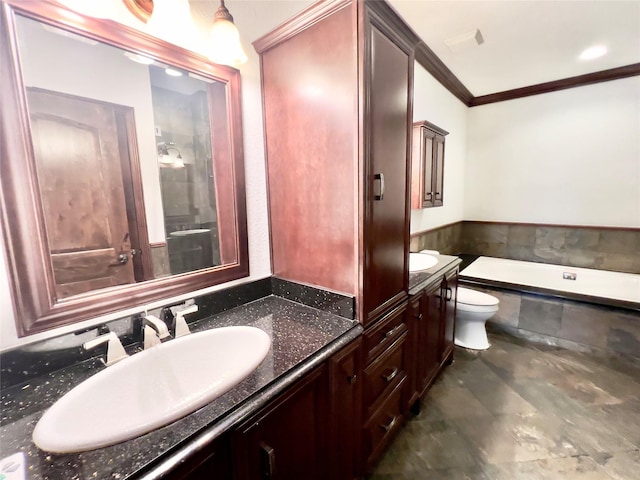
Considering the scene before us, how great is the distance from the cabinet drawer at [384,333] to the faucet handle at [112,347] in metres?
0.88

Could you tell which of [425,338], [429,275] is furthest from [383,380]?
[429,275]

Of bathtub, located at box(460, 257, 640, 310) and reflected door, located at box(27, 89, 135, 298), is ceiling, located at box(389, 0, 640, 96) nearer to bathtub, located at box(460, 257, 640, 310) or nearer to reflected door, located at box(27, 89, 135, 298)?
reflected door, located at box(27, 89, 135, 298)

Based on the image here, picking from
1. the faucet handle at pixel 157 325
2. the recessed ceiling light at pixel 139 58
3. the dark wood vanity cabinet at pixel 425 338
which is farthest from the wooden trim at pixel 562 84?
the faucet handle at pixel 157 325

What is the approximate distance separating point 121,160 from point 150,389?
796 mm

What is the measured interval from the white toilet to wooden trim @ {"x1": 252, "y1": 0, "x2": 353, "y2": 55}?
232cm

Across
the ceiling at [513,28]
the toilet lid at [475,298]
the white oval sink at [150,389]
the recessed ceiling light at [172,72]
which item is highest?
the ceiling at [513,28]

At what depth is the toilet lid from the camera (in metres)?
2.44

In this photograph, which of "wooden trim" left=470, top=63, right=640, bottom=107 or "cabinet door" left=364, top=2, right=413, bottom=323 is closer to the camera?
"cabinet door" left=364, top=2, right=413, bottom=323

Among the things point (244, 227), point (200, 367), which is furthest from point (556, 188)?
point (200, 367)

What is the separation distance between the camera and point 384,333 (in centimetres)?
134

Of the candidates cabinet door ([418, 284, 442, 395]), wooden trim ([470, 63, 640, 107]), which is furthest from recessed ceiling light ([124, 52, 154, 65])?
wooden trim ([470, 63, 640, 107])

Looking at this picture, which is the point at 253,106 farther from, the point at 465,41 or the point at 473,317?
the point at 473,317

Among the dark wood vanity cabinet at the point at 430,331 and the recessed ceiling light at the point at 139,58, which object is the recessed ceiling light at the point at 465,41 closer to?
the dark wood vanity cabinet at the point at 430,331

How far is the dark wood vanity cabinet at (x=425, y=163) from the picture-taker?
2367 mm
